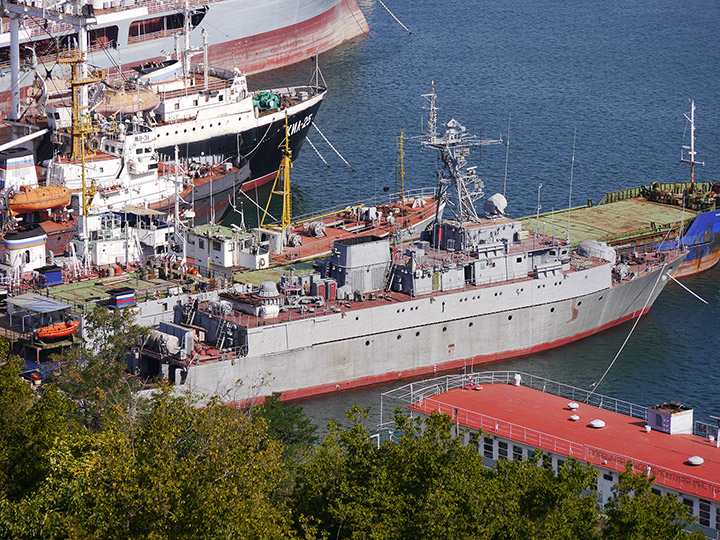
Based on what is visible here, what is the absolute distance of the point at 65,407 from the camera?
33.9m

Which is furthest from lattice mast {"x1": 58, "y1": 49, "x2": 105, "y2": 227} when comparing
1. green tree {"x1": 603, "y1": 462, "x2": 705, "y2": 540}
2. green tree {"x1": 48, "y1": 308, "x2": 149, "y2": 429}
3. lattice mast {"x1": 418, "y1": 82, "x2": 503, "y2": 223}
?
green tree {"x1": 603, "y1": 462, "x2": 705, "y2": 540}

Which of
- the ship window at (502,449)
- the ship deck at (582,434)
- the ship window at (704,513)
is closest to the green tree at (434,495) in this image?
the ship deck at (582,434)

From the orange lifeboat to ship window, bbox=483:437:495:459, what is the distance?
29.9m

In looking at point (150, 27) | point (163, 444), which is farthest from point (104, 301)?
point (150, 27)

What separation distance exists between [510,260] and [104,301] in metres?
17.4

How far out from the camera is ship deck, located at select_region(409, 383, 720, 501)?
114 feet

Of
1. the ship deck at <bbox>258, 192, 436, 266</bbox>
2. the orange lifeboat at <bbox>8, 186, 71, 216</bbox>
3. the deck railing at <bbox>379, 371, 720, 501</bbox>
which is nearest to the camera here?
the deck railing at <bbox>379, 371, 720, 501</bbox>

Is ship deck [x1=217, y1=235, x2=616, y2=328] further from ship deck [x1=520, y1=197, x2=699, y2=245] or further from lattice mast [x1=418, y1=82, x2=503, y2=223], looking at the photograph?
ship deck [x1=520, y1=197, x2=699, y2=245]

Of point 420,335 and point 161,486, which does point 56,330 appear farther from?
point 161,486

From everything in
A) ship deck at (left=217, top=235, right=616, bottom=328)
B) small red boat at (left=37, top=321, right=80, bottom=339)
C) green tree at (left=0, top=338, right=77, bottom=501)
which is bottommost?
small red boat at (left=37, top=321, right=80, bottom=339)

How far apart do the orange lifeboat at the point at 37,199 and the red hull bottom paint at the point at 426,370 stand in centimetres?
1854

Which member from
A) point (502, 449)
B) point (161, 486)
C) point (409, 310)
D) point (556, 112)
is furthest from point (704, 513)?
point (556, 112)

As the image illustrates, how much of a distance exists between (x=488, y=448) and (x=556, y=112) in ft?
178

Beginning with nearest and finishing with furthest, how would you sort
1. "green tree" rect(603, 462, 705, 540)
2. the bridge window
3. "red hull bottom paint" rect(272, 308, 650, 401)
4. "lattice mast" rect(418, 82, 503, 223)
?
"green tree" rect(603, 462, 705, 540), the bridge window, "red hull bottom paint" rect(272, 308, 650, 401), "lattice mast" rect(418, 82, 503, 223)
